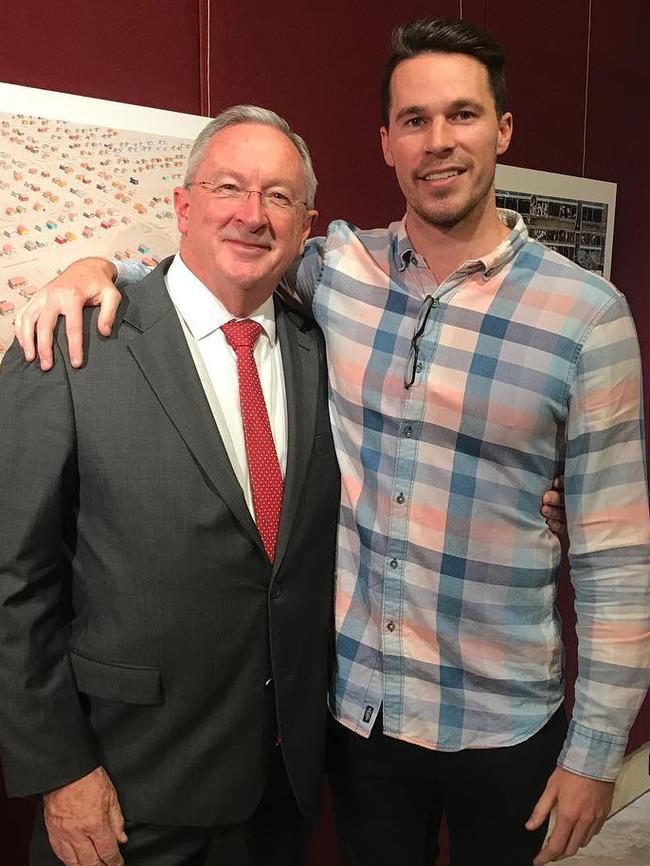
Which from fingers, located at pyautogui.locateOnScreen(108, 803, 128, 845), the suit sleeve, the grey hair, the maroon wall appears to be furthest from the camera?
the maroon wall

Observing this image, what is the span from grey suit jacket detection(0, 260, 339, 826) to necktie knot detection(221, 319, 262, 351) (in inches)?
4.5

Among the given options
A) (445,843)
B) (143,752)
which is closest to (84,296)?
(143,752)

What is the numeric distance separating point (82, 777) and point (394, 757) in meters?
0.62

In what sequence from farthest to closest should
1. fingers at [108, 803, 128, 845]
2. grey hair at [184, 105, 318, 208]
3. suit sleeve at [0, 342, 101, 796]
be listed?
grey hair at [184, 105, 318, 208] → fingers at [108, 803, 128, 845] → suit sleeve at [0, 342, 101, 796]

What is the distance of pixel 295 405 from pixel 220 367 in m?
0.16

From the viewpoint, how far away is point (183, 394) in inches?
52.7

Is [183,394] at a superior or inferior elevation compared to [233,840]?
superior

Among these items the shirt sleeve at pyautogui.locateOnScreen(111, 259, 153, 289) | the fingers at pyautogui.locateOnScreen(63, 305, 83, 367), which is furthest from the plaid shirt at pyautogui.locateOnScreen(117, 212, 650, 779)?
the fingers at pyautogui.locateOnScreen(63, 305, 83, 367)

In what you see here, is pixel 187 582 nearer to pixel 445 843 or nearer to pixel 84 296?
pixel 84 296

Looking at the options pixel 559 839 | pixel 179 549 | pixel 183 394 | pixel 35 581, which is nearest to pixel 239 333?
pixel 183 394

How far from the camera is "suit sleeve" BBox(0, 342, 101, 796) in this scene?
4.13 ft

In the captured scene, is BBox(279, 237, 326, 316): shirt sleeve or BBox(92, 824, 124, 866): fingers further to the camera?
BBox(279, 237, 326, 316): shirt sleeve

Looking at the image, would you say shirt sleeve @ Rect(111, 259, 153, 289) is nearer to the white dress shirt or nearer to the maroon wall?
the white dress shirt

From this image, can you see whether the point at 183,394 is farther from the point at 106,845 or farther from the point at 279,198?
the point at 106,845
